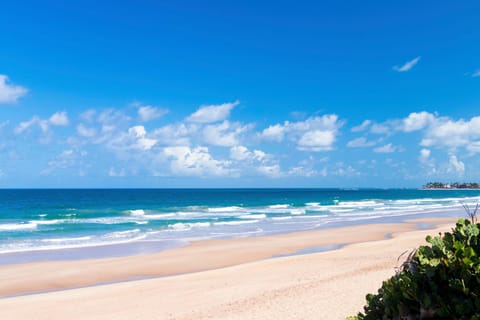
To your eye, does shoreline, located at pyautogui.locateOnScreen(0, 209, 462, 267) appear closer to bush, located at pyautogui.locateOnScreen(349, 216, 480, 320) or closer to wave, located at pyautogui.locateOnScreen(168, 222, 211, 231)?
wave, located at pyautogui.locateOnScreen(168, 222, 211, 231)

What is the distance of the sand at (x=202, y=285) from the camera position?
8.75 meters

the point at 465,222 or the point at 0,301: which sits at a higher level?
the point at 465,222

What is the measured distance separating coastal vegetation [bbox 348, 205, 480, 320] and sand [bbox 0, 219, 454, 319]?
462 cm

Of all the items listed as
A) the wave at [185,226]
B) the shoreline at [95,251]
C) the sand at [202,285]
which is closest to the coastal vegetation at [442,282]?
the sand at [202,285]

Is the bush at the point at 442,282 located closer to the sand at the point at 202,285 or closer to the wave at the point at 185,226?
the sand at the point at 202,285

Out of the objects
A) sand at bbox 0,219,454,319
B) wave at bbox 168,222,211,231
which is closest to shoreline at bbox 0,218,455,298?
sand at bbox 0,219,454,319

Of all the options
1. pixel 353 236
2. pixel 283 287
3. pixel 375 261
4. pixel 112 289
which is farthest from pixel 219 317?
pixel 353 236

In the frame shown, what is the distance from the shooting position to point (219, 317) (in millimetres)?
8203

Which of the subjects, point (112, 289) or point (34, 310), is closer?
point (34, 310)

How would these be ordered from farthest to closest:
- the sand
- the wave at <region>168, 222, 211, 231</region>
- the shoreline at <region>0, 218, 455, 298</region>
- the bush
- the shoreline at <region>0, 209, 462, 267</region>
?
the wave at <region>168, 222, 211, 231</region> < the shoreline at <region>0, 209, 462, 267</region> < the shoreline at <region>0, 218, 455, 298</region> < the sand < the bush

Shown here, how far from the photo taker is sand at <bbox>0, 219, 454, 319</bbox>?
8.75 m

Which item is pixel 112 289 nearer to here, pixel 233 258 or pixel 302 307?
pixel 302 307

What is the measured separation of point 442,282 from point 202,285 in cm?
884

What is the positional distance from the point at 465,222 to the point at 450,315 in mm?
764
